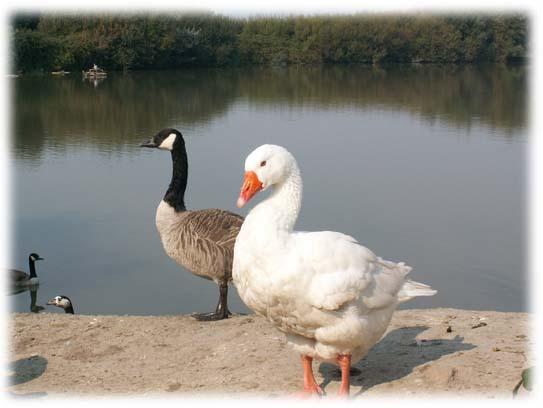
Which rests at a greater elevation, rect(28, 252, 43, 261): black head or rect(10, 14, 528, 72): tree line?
rect(10, 14, 528, 72): tree line

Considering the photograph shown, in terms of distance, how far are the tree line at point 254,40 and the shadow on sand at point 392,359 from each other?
3583 cm

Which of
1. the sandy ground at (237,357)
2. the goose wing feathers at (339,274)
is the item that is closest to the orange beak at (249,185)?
the goose wing feathers at (339,274)

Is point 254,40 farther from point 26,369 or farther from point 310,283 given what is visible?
point 310,283

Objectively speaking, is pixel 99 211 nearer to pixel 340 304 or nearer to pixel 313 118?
pixel 340 304

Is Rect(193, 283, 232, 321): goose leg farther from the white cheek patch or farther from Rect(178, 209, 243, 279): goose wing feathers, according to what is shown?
the white cheek patch

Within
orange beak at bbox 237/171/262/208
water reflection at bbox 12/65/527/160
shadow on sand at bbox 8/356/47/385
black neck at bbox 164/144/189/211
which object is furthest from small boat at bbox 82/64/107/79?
orange beak at bbox 237/171/262/208

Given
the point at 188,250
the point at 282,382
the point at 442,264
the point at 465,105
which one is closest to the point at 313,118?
the point at 465,105

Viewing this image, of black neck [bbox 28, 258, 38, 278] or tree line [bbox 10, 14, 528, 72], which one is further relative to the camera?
tree line [bbox 10, 14, 528, 72]

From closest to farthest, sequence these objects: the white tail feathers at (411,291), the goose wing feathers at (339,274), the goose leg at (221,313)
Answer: the goose wing feathers at (339,274) < the white tail feathers at (411,291) < the goose leg at (221,313)

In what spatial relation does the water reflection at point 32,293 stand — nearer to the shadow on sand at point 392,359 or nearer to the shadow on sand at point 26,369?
the shadow on sand at point 26,369

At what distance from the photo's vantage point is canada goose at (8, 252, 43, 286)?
10344 millimetres

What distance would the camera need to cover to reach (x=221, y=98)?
34.3 metres

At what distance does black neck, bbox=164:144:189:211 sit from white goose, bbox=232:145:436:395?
141 inches

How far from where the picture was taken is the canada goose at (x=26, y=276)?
10344 mm
